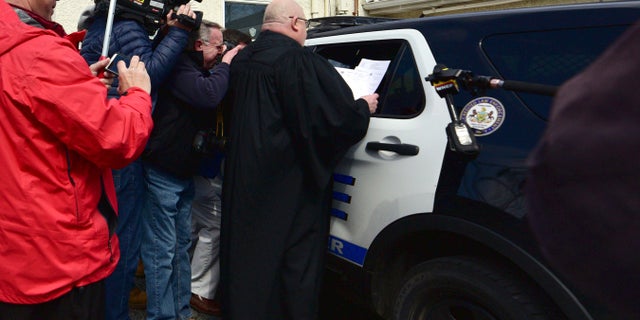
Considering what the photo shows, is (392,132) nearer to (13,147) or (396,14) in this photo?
(13,147)

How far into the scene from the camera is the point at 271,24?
2549mm

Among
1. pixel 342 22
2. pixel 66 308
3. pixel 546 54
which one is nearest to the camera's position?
pixel 66 308

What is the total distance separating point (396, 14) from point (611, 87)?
33.5ft

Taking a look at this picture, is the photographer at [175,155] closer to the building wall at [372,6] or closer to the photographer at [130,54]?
the photographer at [130,54]

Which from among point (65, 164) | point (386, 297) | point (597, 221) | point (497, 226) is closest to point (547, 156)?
point (597, 221)

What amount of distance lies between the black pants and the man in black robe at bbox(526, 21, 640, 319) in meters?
1.44

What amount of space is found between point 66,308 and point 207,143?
1193mm

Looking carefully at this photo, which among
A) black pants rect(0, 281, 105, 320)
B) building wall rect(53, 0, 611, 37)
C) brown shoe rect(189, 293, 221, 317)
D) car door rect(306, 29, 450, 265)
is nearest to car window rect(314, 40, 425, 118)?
car door rect(306, 29, 450, 265)

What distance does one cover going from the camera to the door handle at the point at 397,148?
2008mm

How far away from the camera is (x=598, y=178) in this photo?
0.54 metres

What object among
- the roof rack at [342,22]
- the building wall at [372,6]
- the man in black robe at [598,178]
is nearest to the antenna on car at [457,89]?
the man in black robe at [598,178]

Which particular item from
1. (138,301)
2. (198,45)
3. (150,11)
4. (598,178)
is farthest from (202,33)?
(598,178)

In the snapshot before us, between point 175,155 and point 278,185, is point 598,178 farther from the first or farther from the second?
point 175,155

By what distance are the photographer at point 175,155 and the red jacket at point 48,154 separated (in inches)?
35.3
